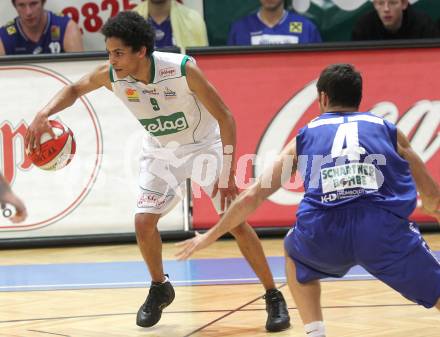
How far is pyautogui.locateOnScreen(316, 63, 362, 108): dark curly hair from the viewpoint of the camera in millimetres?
4855

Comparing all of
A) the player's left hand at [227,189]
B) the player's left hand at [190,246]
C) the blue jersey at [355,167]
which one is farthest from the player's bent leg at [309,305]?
the player's left hand at [227,189]

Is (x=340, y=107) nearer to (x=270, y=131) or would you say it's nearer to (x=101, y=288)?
(x=101, y=288)

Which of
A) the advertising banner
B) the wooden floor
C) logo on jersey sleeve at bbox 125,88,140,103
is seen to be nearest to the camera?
the wooden floor

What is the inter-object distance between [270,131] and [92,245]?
220 centimetres

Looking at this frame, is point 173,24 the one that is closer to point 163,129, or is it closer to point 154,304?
point 163,129

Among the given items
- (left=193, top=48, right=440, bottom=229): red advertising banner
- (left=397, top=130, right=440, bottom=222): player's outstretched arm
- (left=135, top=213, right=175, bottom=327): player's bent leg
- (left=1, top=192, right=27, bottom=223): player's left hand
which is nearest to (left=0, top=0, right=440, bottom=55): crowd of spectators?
(left=193, top=48, right=440, bottom=229): red advertising banner

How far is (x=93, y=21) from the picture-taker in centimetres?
1105

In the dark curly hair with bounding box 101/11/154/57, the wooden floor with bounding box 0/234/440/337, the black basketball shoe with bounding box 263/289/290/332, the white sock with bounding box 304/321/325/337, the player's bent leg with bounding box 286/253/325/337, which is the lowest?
the wooden floor with bounding box 0/234/440/337

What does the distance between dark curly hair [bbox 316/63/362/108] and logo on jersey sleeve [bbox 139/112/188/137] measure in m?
1.81

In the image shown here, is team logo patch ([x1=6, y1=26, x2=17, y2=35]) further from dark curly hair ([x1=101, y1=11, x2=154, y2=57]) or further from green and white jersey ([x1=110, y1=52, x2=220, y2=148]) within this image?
dark curly hair ([x1=101, y1=11, x2=154, y2=57])

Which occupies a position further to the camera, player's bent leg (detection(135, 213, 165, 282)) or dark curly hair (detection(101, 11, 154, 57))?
player's bent leg (detection(135, 213, 165, 282))

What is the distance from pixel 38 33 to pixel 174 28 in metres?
1.50

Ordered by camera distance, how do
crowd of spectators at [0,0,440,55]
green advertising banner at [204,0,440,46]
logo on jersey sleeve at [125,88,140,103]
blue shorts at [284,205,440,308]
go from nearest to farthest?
blue shorts at [284,205,440,308], logo on jersey sleeve at [125,88,140,103], crowd of spectators at [0,0,440,55], green advertising banner at [204,0,440,46]

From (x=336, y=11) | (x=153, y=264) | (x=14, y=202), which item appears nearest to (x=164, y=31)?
(x=336, y=11)
